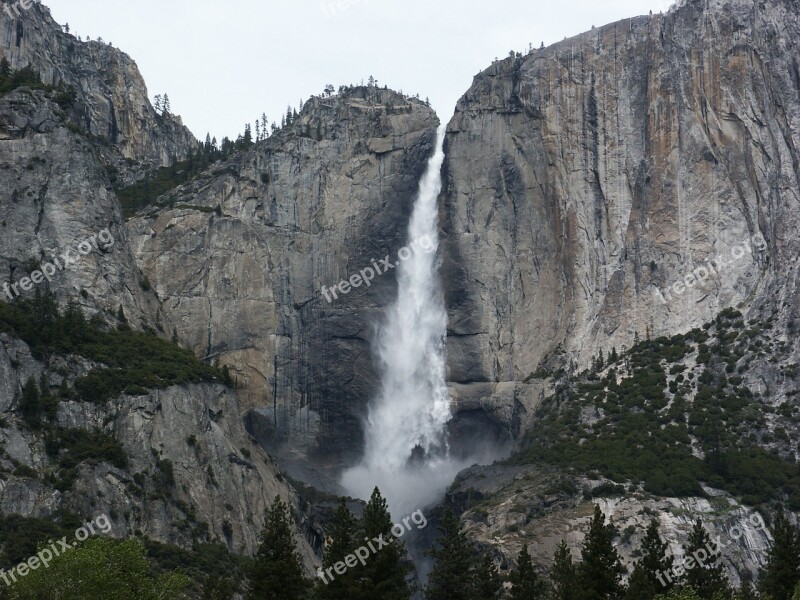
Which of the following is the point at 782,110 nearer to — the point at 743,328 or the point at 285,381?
the point at 743,328

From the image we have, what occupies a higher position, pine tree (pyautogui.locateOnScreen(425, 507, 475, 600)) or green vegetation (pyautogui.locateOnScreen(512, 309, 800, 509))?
green vegetation (pyautogui.locateOnScreen(512, 309, 800, 509))

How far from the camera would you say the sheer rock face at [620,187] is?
116m

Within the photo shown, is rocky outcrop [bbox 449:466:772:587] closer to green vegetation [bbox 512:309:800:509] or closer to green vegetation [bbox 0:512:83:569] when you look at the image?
green vegetation [bbox 512:309:800:509]

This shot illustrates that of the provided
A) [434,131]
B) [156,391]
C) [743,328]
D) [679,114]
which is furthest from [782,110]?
[156,391]

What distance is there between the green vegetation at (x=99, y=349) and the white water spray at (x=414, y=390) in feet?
76.9

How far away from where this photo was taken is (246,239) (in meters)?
128

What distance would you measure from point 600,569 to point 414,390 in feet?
196

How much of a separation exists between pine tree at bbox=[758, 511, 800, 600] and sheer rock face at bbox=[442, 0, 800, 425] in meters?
40.3

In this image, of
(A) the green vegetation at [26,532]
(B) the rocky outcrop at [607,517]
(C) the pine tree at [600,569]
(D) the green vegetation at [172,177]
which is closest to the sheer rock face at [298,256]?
(D) the green vegetation at [172,177]

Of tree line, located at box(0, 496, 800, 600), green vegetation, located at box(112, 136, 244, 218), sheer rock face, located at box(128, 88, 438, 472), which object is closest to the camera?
tree line, located at box(0, 496, 800, 600)

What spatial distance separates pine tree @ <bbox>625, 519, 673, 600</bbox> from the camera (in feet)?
218

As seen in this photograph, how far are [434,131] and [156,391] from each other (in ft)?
162

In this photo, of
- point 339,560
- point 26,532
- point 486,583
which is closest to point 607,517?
→ point 486,583

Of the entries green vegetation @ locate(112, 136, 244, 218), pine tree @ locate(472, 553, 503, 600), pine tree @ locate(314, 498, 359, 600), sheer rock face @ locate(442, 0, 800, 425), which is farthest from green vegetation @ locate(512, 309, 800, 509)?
green vegetation @ locate(112, 136, 244, 218)
